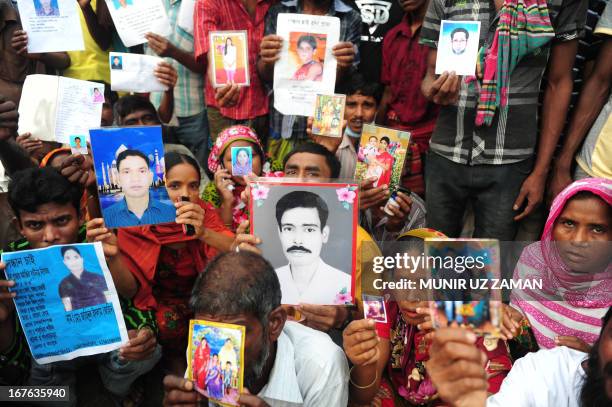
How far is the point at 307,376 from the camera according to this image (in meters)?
2.31

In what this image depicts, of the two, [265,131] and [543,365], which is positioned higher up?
[265,131]

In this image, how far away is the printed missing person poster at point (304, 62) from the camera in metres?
3.62

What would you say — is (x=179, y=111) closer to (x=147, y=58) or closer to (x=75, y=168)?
(x=147, y=58)

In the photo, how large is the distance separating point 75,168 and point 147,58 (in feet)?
3.68

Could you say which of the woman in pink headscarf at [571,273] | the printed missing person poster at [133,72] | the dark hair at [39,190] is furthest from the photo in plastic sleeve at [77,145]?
the woman in pink headscarf at [571,273]

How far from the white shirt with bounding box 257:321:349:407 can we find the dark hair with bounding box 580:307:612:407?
950 mm

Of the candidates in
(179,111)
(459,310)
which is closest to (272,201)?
(459,310)

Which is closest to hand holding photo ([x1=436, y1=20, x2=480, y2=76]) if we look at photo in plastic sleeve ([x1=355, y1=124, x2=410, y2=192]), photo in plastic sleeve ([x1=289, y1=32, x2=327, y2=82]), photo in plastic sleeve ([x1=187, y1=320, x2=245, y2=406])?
photo in plastic sleeve ([x1=355, y1=124, x2=410, y2=192])

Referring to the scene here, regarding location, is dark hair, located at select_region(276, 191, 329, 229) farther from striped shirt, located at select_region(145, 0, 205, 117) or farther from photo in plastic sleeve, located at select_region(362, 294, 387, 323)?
striped shirt, located at select_region(145, 0, 205, 117)

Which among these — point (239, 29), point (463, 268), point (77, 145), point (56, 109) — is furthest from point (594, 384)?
point (56, 109)

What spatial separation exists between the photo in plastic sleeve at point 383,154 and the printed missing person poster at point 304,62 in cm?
51

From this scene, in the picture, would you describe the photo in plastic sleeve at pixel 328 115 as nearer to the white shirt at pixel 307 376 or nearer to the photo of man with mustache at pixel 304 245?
the photo of man with mustache at pixel 304 245

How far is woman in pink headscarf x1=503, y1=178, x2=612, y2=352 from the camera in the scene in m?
2.52

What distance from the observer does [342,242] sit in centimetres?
243
